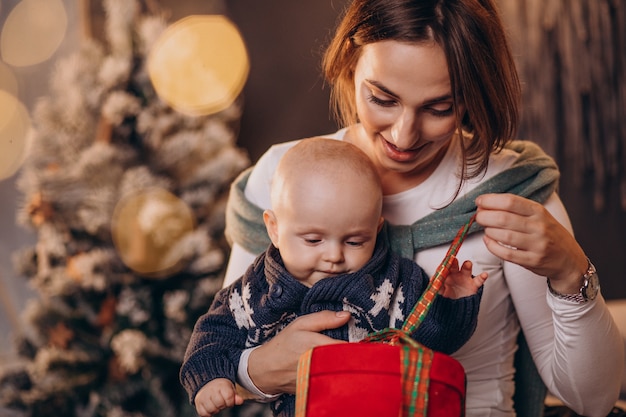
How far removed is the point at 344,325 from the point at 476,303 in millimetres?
239

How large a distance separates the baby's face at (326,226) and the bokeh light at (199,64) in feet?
4.23

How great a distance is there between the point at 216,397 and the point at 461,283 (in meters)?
0.49

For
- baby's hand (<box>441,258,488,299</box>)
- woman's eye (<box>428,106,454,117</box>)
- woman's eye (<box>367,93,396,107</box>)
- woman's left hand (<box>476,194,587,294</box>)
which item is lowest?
baby's hand (<box>441,258,488,299</box>)

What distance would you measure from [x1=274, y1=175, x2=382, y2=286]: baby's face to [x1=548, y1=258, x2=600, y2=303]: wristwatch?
14.4 inches

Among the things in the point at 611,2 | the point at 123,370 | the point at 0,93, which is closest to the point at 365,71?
the point at 123,370

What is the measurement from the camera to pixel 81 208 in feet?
7.87

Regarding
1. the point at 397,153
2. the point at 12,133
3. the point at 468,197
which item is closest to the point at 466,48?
the point at 397,153

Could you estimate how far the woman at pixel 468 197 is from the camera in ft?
4.20

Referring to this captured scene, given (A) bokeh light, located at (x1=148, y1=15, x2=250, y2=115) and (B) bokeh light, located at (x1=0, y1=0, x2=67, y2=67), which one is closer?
(A) bokeh light, located at (x1=148, y1=15, x2=250, y2=115)

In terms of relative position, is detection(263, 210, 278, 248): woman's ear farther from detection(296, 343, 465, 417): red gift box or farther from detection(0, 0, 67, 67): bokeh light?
detection(0, 0, 67, 67): bokeh light

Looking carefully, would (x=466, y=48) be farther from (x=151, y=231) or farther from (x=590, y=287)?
(x=151, y=231)

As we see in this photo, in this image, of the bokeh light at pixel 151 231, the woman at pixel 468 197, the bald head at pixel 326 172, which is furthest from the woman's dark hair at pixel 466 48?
the bokeh light at pixel 151 231

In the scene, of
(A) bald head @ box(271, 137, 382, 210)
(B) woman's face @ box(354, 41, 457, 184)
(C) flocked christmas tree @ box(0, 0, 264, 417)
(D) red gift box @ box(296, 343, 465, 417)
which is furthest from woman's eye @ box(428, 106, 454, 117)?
(C) flocked christmas tree @ box(0, 0, 264, 417)

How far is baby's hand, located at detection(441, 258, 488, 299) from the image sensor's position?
4.36 ft
